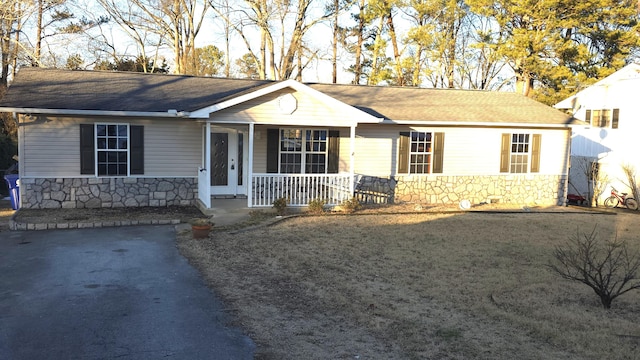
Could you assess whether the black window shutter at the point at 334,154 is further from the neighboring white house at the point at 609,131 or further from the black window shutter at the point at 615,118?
the black window shutter at the point at 615,118

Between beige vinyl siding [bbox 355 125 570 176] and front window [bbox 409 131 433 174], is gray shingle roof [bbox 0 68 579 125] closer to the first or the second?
beige vinyl siding [bbox 355 125 570 176]

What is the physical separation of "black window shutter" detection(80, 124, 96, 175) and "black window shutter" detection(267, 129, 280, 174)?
4723mm

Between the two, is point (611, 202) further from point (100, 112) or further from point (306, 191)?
point (100, 112)

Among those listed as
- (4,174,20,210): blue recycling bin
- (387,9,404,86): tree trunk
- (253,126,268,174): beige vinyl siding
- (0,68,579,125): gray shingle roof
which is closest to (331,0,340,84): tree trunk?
(387,9,404,86): tree trunk

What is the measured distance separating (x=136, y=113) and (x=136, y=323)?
8653 millimetres

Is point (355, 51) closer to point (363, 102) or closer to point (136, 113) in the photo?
point (363, 102)

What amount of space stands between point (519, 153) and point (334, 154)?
6375 millimetres

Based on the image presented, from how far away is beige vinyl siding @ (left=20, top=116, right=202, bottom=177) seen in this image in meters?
13.2

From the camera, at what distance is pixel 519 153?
17.2 metres

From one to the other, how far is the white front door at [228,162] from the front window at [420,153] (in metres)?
5.24

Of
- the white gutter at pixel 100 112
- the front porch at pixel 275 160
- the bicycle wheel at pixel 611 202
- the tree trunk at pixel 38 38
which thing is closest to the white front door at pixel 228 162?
the front porch at pixel 275 160

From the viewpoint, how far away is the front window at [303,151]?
1543 cm

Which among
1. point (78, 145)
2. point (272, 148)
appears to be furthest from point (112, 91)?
point (272, 148)

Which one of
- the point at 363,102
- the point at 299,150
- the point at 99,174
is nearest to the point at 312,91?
the point at 299,150
